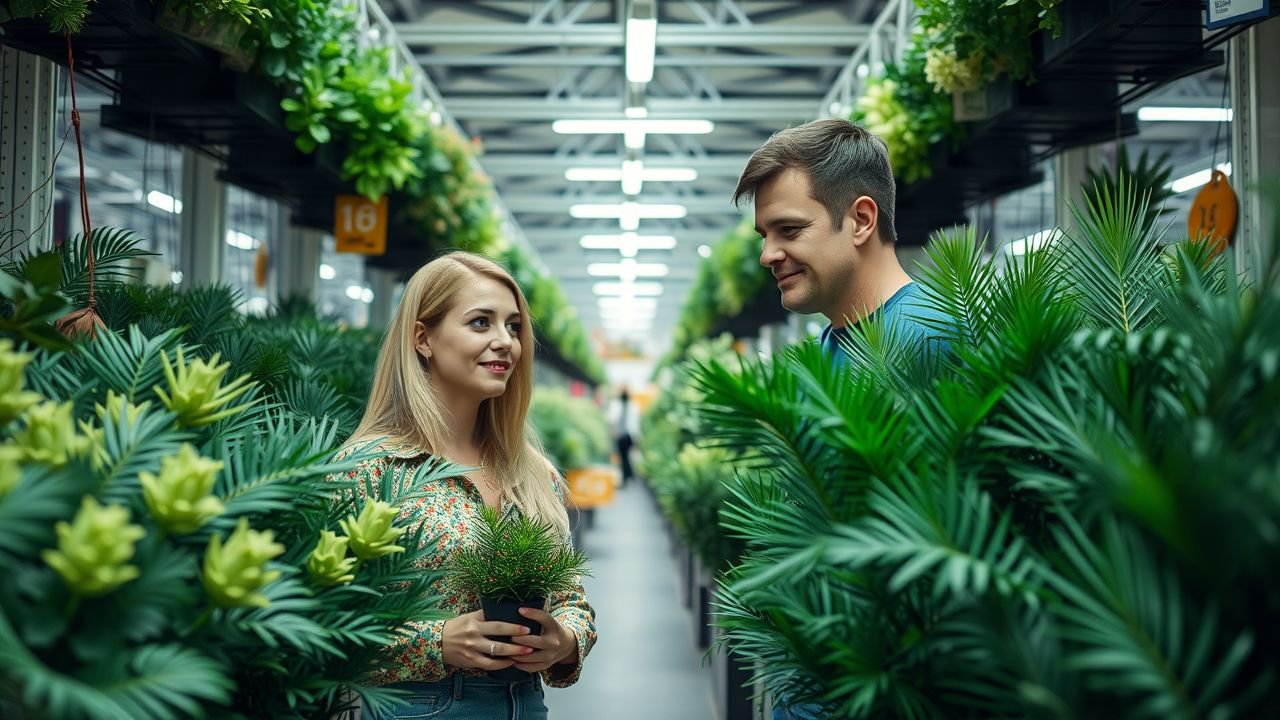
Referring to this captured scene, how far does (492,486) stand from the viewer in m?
1.92

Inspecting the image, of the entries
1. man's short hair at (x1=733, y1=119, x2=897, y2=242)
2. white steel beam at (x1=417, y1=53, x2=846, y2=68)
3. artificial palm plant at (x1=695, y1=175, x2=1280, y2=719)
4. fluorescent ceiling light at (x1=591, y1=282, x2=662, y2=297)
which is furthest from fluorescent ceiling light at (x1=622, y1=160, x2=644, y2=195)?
fluorescent ceiling light at (x1=591, y1=282, x2=662, y2=297)

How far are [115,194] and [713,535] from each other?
1252cm

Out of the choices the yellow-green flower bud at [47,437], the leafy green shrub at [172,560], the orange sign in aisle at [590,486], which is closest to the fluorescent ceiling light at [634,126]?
the orange sign in aisle at [590,486]

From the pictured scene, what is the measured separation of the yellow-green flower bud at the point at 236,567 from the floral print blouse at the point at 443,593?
0.51 meters

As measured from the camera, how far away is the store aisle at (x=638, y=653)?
482 centimetres

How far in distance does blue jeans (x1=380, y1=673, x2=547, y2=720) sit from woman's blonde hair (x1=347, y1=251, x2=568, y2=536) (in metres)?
0.31

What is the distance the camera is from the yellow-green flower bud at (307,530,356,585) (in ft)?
3.76

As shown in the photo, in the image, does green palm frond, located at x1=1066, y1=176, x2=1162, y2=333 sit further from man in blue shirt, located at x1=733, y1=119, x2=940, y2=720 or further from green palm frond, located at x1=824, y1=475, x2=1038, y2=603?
green palm frond, located at x1=824, y1=475, x2=1038, y2=603

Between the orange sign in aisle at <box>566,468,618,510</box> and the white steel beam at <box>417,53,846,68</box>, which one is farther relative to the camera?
the orange sign in aisle at <box>566,468,618,510</box>

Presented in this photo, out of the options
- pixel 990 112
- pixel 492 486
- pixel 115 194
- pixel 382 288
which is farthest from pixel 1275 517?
pixel 115 194

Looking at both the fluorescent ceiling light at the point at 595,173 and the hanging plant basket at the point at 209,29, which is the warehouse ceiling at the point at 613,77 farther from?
the hanging plant basket at the point at 209,29

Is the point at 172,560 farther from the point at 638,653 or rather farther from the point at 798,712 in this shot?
the point at 638,653

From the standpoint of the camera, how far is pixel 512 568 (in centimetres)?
143

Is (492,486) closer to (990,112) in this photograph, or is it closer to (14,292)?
(14,292)
